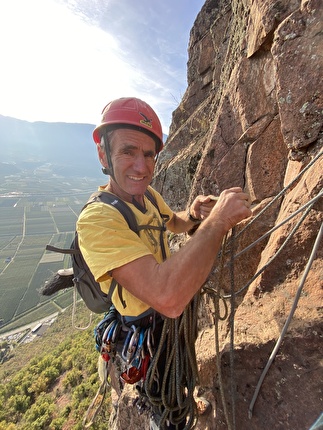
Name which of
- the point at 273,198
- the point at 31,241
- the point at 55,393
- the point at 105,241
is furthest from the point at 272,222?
the point at 31,241

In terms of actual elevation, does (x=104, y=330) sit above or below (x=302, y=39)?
below

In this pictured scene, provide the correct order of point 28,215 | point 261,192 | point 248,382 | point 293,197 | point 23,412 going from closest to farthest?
point 248,382
point 293,197
point 261,192
point 23,412
point 28,215

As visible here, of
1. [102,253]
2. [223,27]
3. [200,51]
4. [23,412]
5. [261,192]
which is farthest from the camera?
[23,412]

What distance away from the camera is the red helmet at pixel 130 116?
224 centimetres

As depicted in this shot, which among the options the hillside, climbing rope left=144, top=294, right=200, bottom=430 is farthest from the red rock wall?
the hillside

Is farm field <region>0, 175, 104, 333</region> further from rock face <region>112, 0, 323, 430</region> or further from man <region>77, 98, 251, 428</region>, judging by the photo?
man <region>77, 98, 251, 428</region>

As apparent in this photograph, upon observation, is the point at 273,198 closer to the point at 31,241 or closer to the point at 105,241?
the point at 105,241

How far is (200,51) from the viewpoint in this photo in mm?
10961

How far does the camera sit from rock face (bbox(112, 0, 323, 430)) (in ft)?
5.81

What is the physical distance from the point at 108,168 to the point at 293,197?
194 centimetres

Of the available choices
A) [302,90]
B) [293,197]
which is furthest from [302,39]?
[293,197]

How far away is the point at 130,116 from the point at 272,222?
7.00 feet

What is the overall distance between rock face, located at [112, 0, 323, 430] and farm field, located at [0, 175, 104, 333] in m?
31.2

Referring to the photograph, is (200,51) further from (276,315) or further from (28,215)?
(28,215)
